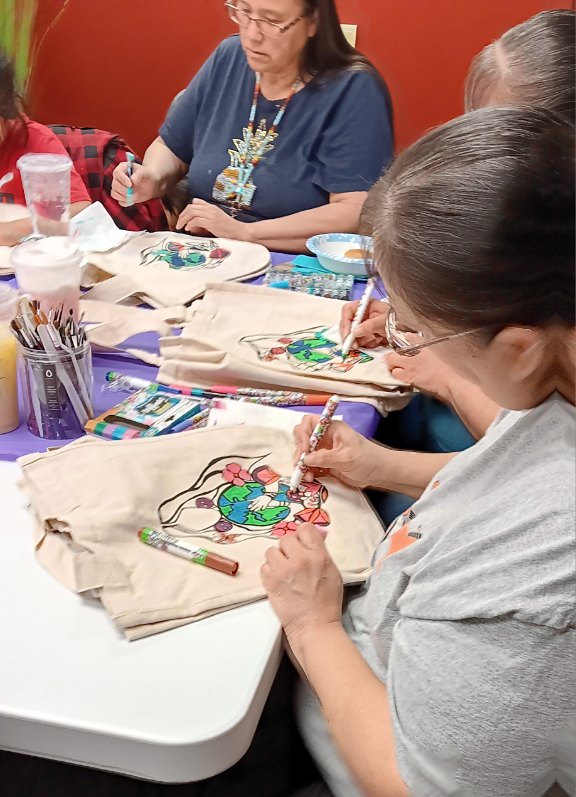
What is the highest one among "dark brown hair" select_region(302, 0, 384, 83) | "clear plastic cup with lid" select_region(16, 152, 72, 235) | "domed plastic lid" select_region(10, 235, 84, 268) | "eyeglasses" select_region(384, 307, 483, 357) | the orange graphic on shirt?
"dark brown hair" select_region(302, 0, 384, 83)

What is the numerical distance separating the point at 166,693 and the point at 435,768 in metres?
0.22

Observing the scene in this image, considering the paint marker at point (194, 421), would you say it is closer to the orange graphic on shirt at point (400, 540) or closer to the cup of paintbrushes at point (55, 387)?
the cup of paintbrushes at point (55, 387)

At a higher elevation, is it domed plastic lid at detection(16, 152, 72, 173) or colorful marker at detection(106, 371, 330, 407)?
domed plastic lid at detection(16, 152, 72, 173)

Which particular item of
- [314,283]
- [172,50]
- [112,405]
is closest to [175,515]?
[112,405]

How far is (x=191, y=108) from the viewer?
2.17 metres

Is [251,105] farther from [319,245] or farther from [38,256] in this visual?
[38,256]

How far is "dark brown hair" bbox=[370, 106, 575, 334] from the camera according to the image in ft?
1.78

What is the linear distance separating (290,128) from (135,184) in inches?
16.5

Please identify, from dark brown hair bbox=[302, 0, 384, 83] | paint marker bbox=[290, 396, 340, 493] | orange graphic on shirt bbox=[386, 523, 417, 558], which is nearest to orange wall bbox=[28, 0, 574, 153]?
dark brown hair bbox=[302, 0, 384, 83]

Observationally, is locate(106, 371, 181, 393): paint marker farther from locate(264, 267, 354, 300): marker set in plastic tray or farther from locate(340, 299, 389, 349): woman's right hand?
locate(264, 267, 354, 300): marker set in plastic tray

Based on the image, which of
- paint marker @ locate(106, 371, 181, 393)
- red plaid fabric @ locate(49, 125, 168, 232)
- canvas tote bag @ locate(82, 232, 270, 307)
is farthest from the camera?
red plaid fabric @ locate(49, 125, 168, 232)

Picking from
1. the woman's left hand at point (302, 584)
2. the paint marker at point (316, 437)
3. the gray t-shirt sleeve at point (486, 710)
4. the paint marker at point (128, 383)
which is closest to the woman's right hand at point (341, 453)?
the paint marker at point (316, 437)

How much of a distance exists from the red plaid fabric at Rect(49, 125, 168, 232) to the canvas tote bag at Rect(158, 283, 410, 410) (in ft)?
3.10

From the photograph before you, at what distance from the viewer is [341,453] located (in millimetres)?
949
